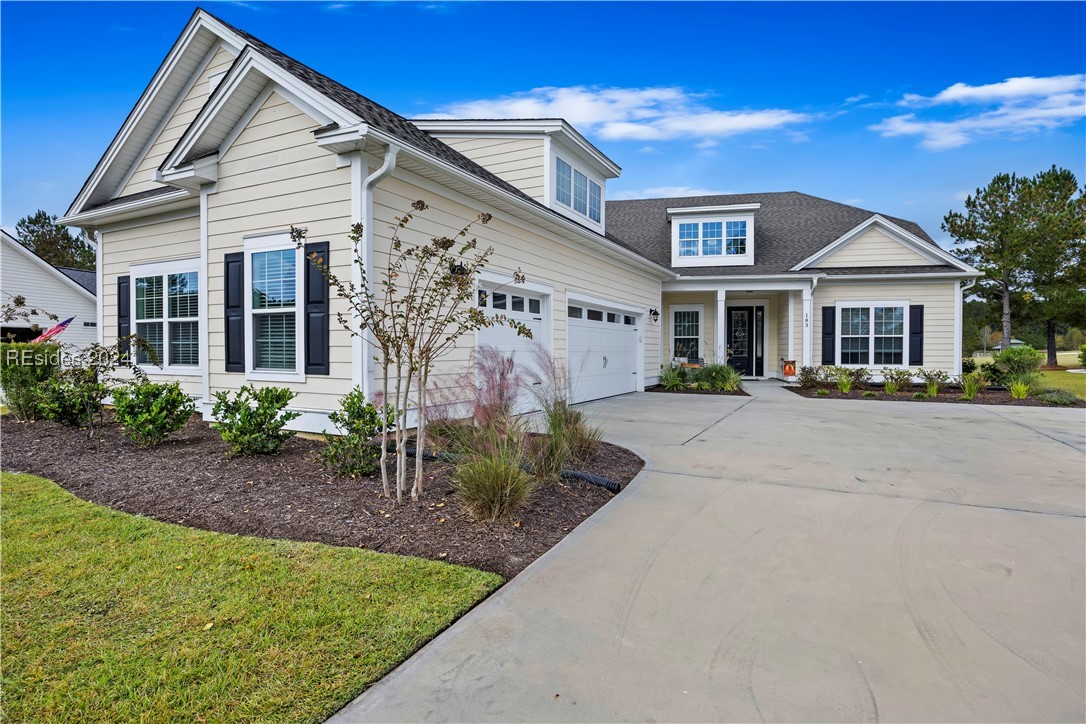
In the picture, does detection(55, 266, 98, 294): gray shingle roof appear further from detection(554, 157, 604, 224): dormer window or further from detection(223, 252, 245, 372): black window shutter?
detection(554, 157, 604, 224): dormer window

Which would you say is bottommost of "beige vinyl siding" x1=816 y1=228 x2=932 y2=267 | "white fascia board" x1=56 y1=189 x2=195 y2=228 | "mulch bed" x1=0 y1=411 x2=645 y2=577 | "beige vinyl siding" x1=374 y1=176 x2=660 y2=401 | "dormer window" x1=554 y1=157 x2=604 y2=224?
"mulch bed" x1=0 y1=411 x2=645 y2=577

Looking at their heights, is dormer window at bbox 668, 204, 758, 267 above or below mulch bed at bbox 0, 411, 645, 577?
above

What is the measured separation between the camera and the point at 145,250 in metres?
9.02

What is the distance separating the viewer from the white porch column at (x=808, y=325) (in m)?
14.9

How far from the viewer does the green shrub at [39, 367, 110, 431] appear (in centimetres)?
719

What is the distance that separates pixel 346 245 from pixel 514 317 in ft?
10.1

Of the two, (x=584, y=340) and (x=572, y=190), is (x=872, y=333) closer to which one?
(x=584, y=340)

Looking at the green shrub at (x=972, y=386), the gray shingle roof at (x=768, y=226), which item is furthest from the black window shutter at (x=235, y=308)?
the green shrub at (x=972, y=386)

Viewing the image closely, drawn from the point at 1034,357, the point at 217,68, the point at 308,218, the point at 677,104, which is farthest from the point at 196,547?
the point at 1034,357

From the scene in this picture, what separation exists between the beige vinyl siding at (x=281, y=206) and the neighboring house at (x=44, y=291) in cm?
1594

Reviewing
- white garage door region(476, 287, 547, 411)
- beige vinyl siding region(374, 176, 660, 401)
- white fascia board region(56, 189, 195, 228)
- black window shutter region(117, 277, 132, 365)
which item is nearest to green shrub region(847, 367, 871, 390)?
beige vinyl siding region(374, 176, 660, 401)

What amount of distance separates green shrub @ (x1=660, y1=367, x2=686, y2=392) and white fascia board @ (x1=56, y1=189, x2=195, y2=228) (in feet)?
34.8

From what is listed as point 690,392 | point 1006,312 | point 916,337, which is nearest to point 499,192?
point 690,392

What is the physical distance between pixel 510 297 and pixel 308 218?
3.17 metres
